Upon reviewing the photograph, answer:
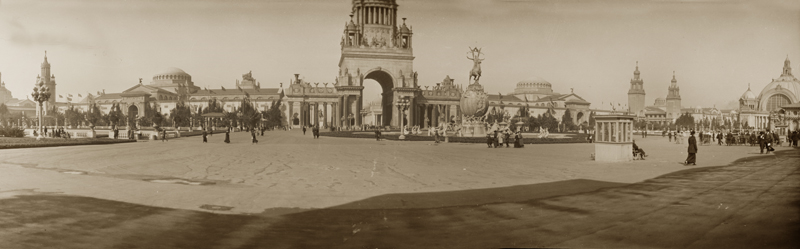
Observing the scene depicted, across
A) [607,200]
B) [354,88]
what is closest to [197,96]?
[354,88]

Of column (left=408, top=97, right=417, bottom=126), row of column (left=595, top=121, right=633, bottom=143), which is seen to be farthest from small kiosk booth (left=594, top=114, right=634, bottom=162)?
column (left=408, top=97, right=417, bottom=126)

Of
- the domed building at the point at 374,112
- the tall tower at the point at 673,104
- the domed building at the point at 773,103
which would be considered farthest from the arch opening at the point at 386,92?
the tall tower at the point at 673,104

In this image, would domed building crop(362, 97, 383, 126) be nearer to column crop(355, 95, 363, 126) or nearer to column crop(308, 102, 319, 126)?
column crop(308, 102, 319, 126)

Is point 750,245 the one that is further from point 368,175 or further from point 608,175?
point 368,175

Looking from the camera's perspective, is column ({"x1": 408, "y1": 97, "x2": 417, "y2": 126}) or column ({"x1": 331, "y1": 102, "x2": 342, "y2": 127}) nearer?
column ({"x1": 331, "y1": 102, "x2": 342, "y2": 127})

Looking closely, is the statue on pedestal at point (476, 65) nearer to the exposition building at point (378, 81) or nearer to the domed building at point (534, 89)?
the exposition building at point (378, 81)

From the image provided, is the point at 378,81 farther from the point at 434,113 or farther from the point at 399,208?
the point at 399,208
